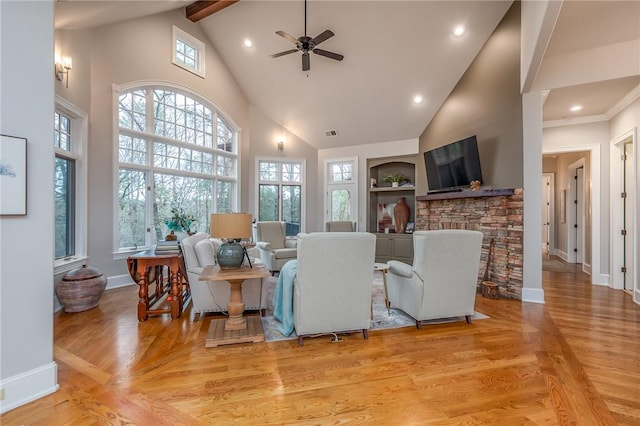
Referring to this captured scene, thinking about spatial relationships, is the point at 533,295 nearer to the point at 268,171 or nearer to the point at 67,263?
the point at 268,171

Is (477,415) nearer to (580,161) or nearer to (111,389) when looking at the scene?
(111,389)

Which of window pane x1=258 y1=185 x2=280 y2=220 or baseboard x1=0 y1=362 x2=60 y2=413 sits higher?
window pane x1=258 y1=185 x2=280 y2=220

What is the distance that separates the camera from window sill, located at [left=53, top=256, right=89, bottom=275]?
3452 millimetres

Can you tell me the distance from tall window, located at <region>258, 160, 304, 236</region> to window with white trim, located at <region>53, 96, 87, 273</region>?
3596 mm

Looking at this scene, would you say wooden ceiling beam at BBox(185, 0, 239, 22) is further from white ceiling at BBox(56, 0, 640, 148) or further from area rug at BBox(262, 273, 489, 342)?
area rug at BBox(262, 273, 489, 342)

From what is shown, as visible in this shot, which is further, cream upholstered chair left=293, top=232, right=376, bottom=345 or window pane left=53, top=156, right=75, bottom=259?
window pane left=53, top=156, right=75, bottom=259

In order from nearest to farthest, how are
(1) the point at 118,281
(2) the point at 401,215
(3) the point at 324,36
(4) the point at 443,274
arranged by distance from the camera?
(4) the point at 443,274, (3) the point at 324,36, (1) the point at 118,281, (2) the point at 401,215

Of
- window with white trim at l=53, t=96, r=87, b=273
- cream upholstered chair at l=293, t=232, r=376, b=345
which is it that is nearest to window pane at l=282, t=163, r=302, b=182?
window with white trim at l=53, t=96, r=87, b=273

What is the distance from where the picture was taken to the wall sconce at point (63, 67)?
3.52 m

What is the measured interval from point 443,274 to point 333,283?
1.21 metres

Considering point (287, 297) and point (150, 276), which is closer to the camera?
point (287, 297)

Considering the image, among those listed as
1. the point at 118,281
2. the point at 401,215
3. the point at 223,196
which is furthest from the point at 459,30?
the point at 118,281

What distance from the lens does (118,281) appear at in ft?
14.8

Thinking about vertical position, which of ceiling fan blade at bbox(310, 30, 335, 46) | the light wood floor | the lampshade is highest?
ceiling fan blade at bbox(310, 30, 335, 46)
